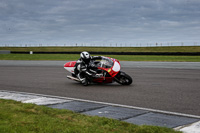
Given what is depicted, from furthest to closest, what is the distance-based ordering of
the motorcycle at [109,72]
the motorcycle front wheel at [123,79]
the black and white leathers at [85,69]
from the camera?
the black and white leathers at [85,69], the motorcycle front wheel at [123,79], the motorcycle at [109,72]

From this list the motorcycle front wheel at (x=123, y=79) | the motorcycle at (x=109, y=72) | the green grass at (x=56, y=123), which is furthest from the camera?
the motorcycle front wheel at (x=123, y=79)

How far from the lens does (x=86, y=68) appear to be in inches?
464

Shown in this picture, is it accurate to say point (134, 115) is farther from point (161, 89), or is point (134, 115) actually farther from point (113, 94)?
point (161, 89)

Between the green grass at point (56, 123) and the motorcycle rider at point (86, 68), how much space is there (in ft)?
17.2

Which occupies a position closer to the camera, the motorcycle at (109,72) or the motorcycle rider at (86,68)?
the motorcycle at (109,72)

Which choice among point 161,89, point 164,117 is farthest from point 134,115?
point 161,89

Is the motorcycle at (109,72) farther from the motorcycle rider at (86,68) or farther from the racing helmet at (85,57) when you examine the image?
the racing helmet at (85,57)

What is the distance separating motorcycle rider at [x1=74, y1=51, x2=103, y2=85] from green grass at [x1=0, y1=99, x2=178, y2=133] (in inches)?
206

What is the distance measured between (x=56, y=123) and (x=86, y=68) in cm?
655

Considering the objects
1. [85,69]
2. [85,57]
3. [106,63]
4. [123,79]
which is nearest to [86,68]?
[85,69]

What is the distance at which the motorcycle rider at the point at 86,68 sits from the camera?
38.4ft

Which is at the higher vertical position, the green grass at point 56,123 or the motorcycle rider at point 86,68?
the motorcycle rider at point 86,68

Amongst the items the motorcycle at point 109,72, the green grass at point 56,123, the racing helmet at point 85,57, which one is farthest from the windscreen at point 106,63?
the green grass at point 56,123

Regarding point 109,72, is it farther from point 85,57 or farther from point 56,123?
point 56,123
